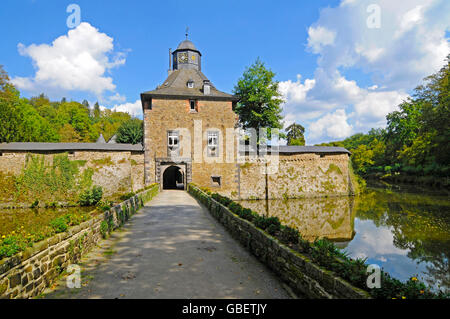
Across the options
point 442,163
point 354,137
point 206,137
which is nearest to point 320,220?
point 206,137

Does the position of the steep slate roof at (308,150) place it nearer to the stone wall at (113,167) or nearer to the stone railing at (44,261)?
the stone wall at (113,167)

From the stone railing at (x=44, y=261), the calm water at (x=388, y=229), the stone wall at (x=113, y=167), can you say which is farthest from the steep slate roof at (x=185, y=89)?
the stone railing at (x=44, y=261)

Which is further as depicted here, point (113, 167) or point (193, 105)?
point (193, 105)

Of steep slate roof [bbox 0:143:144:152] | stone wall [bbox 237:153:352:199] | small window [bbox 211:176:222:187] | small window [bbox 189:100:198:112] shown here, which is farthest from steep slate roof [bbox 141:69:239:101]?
small window [bbox 211:176:222:187]

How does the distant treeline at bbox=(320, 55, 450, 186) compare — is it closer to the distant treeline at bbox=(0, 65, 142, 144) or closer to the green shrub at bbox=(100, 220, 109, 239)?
the green shrub at bbox=(100, 220, 109, 239)

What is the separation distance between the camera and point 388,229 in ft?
40.5

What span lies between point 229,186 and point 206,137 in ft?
14.7

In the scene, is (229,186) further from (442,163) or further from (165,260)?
(442,163)

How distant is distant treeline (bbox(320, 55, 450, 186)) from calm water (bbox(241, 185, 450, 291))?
8372mm

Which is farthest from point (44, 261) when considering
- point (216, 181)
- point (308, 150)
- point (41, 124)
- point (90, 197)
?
point (41, 124)

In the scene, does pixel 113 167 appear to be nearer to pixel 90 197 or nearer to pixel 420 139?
pixel 90 197

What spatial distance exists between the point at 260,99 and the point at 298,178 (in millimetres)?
8799
